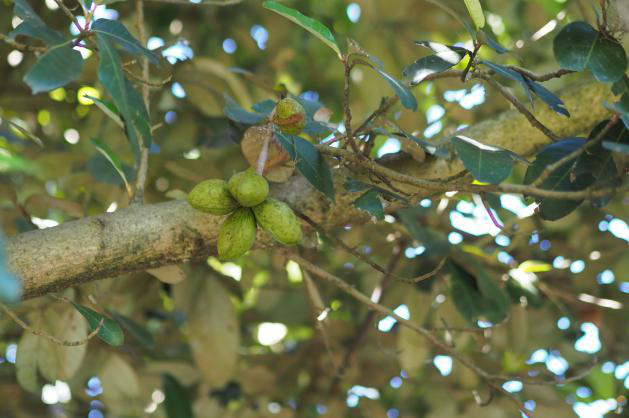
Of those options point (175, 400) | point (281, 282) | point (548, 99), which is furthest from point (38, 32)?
point (281, 282)

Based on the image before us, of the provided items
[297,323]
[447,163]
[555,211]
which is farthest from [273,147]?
[297,323]

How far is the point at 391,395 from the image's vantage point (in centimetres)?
221

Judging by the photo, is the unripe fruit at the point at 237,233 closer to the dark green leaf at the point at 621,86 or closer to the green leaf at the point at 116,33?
the green leaf at the point at 116,33

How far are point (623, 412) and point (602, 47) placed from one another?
4.27 ft

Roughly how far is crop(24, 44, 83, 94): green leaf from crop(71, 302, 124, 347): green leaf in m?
0.34

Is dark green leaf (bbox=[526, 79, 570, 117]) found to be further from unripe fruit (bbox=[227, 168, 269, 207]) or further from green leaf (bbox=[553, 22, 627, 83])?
unripe fruit (bbox=[227, 168, 269, 207])

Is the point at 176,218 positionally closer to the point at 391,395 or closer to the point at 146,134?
the point at 146,134

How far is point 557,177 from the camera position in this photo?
109cm

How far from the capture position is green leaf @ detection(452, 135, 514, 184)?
921 millimetres

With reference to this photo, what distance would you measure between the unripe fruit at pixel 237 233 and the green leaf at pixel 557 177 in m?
0.42

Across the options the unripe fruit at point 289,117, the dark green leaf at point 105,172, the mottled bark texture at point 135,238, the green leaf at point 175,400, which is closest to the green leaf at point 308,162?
the unripe fruit at point 289,117

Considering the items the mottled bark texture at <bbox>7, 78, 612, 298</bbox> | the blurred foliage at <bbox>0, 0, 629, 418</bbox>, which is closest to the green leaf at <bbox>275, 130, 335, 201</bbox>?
the mottled bark texture at <bbox>7, 78, 612, 298</bbox>

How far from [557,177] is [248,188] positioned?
480mm

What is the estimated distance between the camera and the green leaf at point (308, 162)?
3.20ft
